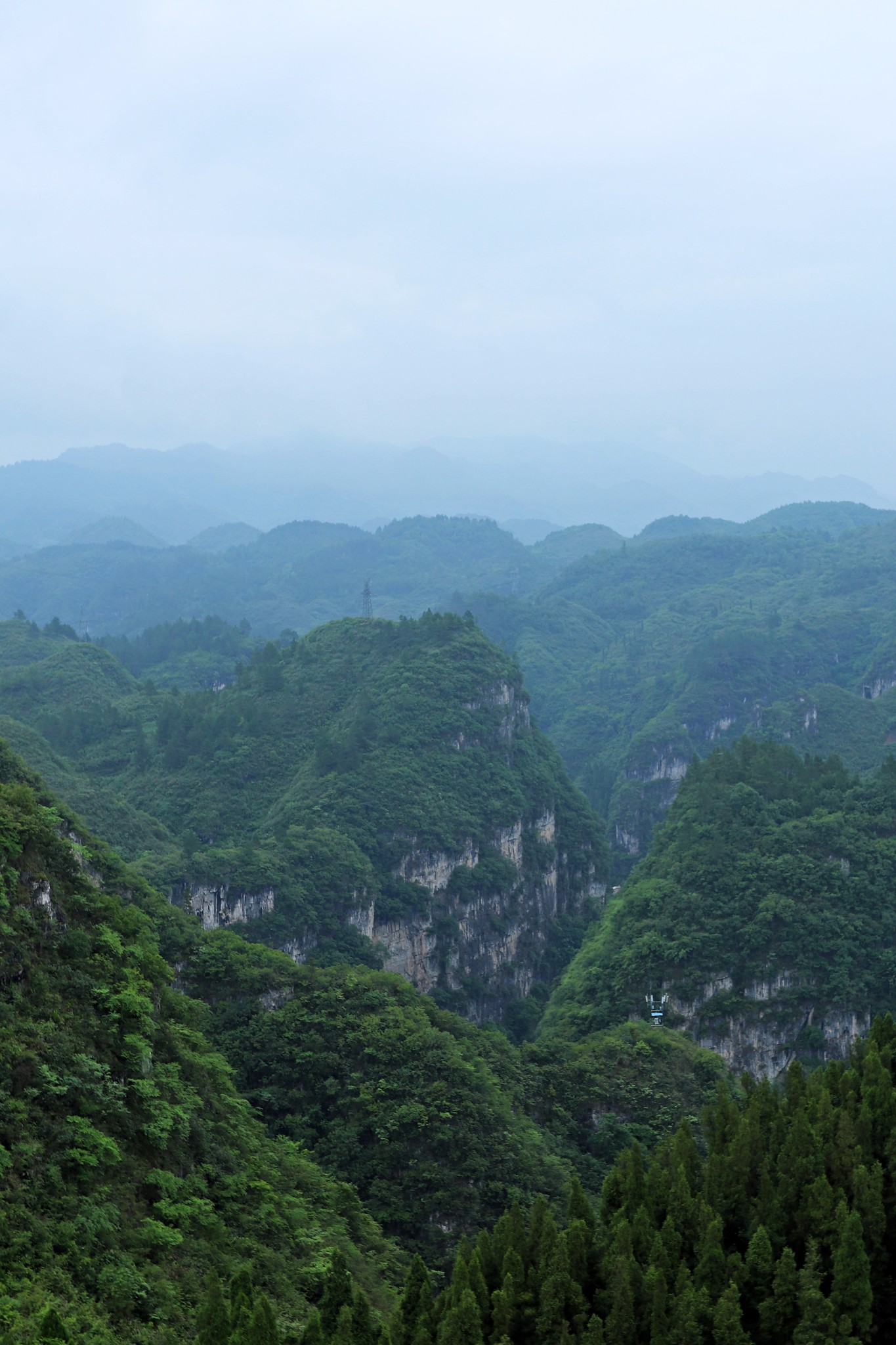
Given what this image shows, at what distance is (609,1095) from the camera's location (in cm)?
4794

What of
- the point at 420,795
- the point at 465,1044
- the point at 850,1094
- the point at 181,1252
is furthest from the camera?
the point at 420,795

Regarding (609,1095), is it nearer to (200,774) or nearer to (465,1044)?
(465,1044)

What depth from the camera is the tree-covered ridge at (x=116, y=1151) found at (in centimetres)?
2581

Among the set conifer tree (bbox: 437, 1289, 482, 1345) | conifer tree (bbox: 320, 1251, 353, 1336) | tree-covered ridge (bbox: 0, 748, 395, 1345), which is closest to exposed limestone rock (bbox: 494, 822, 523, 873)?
tree-covered ridge (bbox: 0, 748, 395, 1345)

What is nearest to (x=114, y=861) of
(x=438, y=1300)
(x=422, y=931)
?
(x=438, y=1300)

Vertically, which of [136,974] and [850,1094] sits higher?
[136,974]

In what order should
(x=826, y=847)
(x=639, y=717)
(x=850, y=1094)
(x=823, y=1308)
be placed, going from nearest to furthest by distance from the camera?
(x=823, y=1308) < (x=850, y=1094) < (x=826, y=847) < (x=639, y=717)

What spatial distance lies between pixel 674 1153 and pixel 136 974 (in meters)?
15.6

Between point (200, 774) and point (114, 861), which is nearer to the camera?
point (114, 861)

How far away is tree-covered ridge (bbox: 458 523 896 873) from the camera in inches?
5012

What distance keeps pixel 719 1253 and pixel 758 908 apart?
125ft

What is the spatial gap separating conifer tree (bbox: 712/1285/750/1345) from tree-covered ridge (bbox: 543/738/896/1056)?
118ft

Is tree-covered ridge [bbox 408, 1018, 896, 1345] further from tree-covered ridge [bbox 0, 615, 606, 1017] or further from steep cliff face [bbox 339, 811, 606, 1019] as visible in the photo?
steep cliff face [bbox 339, 811, 606, 1019]

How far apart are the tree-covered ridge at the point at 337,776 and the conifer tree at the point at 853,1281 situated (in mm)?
49158
